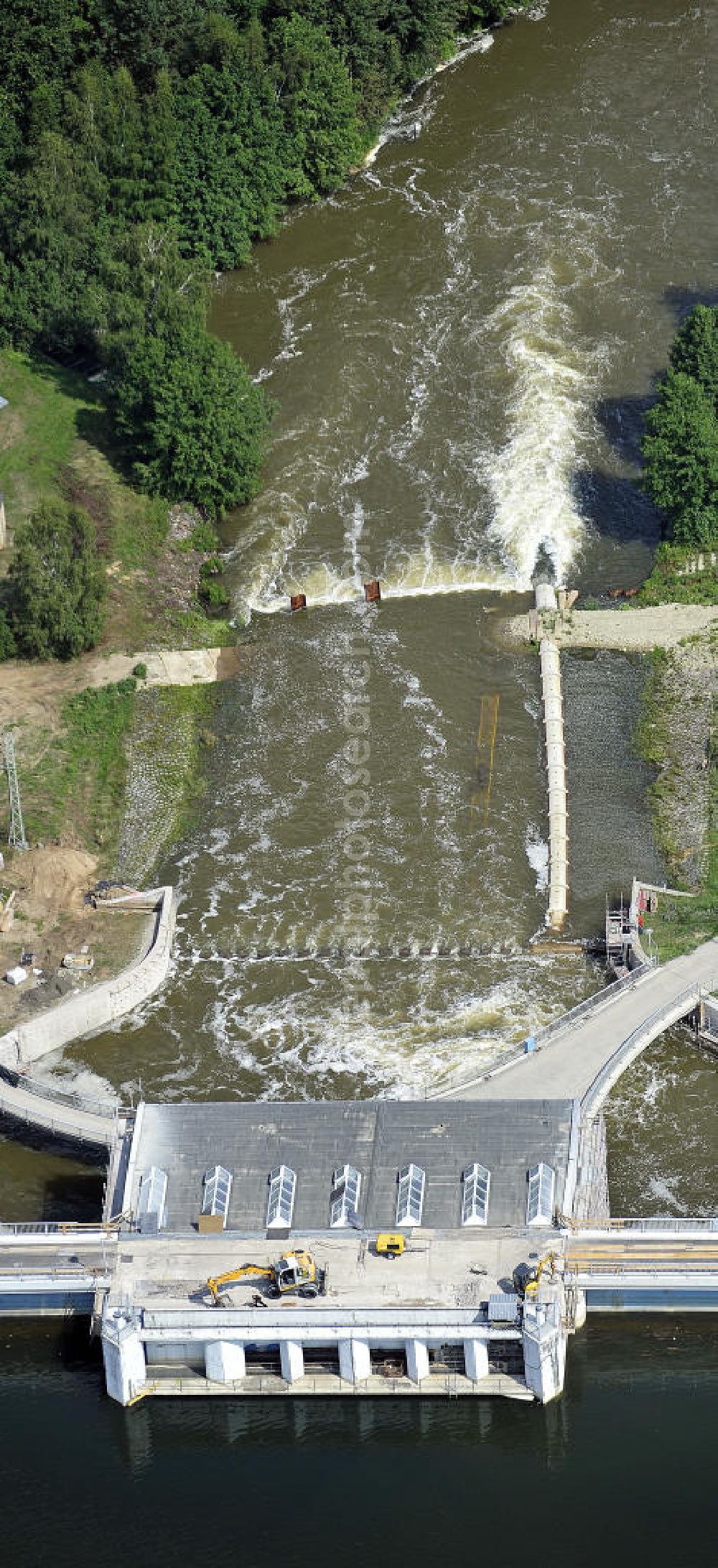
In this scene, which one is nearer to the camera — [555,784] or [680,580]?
[555,784]

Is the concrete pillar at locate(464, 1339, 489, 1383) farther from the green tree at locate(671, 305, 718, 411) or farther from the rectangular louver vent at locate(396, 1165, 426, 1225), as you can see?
the green tree at locate(671, 305, 718, 411)

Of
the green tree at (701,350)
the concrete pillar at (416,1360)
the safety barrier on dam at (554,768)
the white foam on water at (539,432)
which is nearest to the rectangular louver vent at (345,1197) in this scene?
the concrete pillar at (416,1360)

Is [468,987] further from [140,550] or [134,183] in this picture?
[134,183]

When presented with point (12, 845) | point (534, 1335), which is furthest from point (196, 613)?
point (534, 1335)

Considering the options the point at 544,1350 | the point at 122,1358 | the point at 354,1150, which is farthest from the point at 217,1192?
the point at 544,1350

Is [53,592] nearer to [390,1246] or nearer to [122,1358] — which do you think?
[390,1246]

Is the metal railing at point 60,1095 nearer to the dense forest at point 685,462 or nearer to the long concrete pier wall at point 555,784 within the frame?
the long concrete pier wall at point 555,784

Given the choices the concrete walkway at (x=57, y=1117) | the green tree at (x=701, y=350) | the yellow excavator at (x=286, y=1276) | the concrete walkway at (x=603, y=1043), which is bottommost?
the yellow excavator at (x=286, y=1276)
